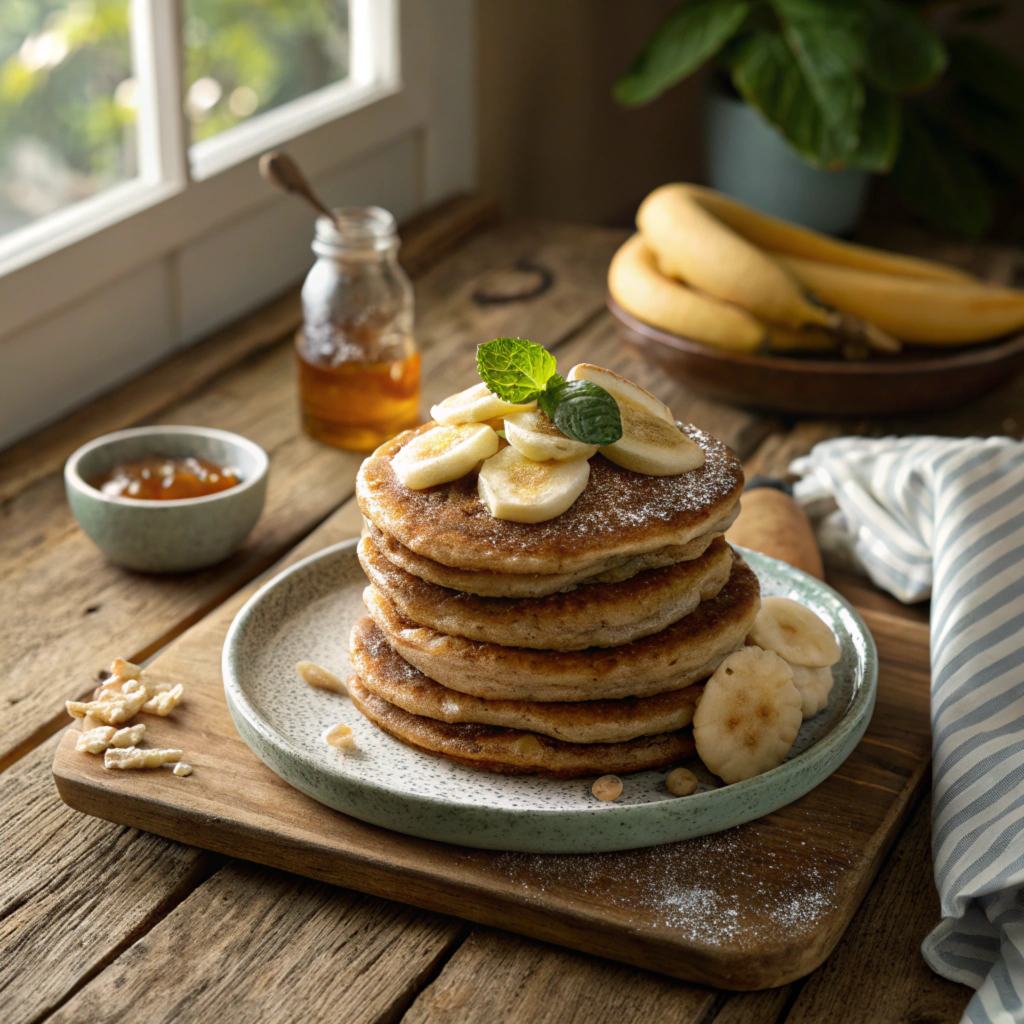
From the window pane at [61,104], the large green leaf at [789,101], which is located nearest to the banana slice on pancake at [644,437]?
the window pane at [61,104]

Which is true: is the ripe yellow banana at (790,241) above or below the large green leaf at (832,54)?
below

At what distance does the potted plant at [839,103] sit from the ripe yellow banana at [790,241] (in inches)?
8.6

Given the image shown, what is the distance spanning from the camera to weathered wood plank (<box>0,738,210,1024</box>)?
86cm

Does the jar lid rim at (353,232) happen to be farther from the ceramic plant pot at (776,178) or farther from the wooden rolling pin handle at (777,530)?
the ceramic plant pot at (776,178)

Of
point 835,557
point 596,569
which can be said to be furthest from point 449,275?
point 596,569

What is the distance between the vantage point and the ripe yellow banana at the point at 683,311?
70.1 inches

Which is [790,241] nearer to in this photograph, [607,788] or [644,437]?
[644,437]

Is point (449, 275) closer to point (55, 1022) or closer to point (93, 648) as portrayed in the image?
point (93, 648)

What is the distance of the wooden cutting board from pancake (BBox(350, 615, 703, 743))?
92 millimetres

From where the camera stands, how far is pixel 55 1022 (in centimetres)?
82

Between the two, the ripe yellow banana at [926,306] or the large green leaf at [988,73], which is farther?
the large green leaf at [988,73]

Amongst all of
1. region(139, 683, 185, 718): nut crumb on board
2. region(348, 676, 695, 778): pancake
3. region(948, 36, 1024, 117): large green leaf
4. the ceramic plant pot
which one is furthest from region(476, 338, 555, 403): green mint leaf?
region(948, 36, 1024, 117): large green leaf

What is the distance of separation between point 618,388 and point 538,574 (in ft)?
0.64

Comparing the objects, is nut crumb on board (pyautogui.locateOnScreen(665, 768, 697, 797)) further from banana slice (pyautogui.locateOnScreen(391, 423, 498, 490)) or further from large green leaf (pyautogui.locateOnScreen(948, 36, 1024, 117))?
large green leaf (pyautogui.locateOnScreen(948, 36, 1024, 117))
